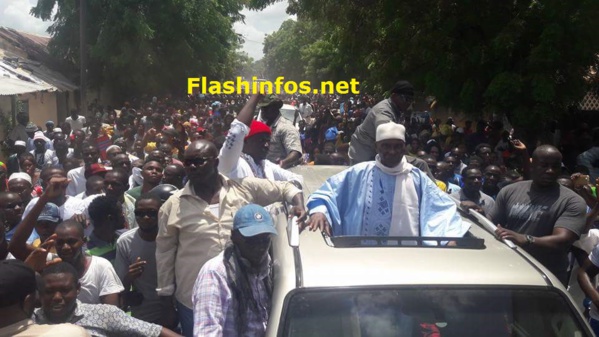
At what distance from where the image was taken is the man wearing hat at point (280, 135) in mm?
6969

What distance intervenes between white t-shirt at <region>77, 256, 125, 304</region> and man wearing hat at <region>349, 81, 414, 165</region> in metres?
2.31

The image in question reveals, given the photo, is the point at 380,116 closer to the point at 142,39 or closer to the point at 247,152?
the point at 247,152

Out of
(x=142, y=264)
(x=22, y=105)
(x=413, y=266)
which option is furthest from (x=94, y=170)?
(x=22, y=105)

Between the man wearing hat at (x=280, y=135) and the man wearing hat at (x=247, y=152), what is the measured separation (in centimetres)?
128

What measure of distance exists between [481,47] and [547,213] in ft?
24.3

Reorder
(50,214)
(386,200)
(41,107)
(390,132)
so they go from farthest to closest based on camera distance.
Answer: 1. (41,107)
2. (50,214)
3. (390,132)
4. (386,200)

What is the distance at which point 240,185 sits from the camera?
434 cm

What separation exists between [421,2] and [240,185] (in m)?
8.98

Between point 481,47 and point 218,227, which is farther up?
point 481,47

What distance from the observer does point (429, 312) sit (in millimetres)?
2965

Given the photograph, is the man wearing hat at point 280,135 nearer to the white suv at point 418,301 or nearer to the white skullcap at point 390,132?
the white skullcap at point 390,132

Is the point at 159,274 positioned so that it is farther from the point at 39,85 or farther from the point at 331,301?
the point at 39,85

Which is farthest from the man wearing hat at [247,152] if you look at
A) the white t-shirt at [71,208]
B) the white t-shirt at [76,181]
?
the white t-shirt at [76,181]

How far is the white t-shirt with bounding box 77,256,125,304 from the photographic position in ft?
13.5
